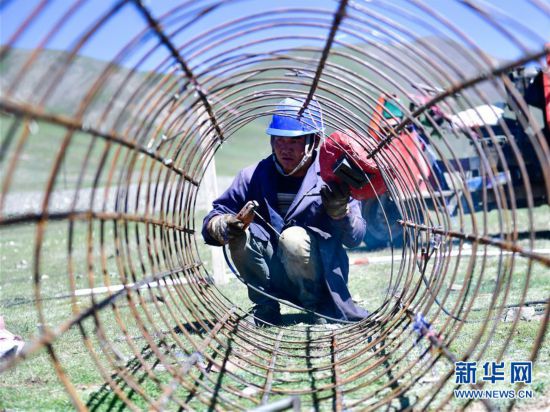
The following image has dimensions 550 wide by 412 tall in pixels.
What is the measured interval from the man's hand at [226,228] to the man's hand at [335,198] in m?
0.65

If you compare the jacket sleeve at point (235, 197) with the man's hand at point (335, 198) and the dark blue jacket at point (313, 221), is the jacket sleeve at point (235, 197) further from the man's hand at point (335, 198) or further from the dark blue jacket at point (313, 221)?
the man's hand at point (335, 198)

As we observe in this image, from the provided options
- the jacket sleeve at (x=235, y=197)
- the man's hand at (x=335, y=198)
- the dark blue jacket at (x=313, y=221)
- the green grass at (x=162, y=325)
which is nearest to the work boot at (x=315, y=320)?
the dark blue jacket at (x=313, y=221)

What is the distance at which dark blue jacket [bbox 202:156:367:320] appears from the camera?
519 centimetres

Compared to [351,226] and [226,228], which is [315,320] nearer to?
[351,226]

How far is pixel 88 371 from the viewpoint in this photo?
13.1ft

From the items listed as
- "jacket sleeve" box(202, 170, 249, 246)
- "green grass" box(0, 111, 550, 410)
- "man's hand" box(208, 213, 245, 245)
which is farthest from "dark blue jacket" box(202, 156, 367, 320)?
"green grass" box(0, 111, 550, 410)

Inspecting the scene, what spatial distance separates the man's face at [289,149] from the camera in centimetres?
534

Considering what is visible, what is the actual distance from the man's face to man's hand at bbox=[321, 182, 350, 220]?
0.44 meters

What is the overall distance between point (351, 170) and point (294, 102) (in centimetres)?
85

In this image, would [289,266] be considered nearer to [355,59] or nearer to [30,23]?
[355,59]

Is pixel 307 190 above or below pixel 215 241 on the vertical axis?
above

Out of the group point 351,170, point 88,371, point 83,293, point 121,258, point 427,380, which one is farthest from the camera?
point 83,293

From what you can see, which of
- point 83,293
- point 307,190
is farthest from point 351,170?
point 83,293

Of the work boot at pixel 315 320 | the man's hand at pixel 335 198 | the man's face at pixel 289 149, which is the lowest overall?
the work boot at pixel 315 320
